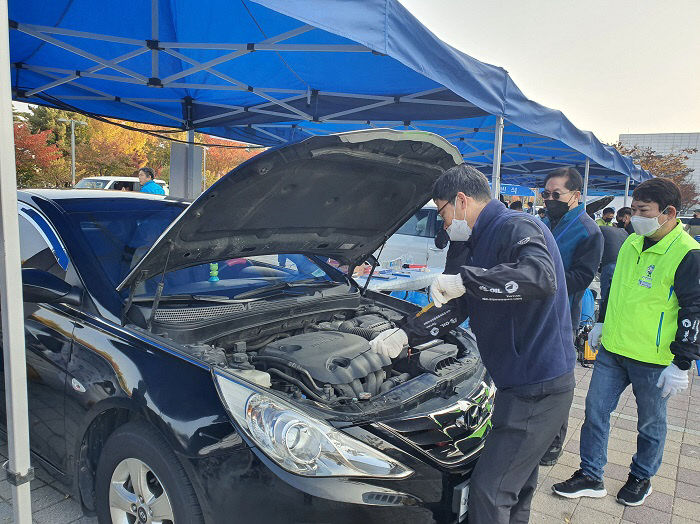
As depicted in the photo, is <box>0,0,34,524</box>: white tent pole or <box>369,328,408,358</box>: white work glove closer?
<box>0,0,34,524</box>: white tent pole

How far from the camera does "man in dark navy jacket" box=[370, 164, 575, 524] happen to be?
189cm

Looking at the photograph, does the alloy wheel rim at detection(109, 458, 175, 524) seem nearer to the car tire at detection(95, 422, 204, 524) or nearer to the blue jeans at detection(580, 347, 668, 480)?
the car tire at detection(95, 422, 204, 524)

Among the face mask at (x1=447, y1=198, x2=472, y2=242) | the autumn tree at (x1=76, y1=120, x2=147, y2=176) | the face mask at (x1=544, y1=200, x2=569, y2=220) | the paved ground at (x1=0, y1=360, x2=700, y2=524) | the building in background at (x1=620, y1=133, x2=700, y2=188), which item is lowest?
the paved ground at (x1=0, y1=360, x2=700, y2=524)

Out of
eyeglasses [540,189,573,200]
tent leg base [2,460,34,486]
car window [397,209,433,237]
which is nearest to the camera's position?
tent leg base [2,460,34,486]

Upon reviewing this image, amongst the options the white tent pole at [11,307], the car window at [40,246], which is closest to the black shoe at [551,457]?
the white tent pole at [11,307]

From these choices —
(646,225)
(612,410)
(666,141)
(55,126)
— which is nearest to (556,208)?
(646,225)

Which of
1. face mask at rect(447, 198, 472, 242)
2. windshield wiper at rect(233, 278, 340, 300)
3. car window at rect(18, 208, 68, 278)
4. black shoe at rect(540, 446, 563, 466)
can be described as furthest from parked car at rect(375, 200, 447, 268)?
face mask at rect(447, 198, 472, 242)

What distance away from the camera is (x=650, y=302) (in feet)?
9.16

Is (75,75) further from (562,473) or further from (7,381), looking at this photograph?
(562,473)

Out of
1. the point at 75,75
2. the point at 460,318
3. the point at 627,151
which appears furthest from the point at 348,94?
the point at 627,151

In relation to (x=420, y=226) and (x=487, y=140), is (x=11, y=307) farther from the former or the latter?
(x=487, y=140)

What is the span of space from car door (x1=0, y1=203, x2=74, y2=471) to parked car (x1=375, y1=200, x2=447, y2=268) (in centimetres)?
611

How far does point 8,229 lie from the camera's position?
1.58 meters

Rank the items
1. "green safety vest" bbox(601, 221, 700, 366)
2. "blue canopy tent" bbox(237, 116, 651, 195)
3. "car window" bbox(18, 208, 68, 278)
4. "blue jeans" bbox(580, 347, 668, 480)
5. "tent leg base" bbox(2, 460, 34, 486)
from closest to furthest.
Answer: "tent leg base" bbox(2, 460, 34, 486)
"car window" bbox(18, 208, 68, 278)
"green safety vest" bbox(601, 221, 700, 366)
"blue jeans" bbox(580, 347, 668, 480)
"blue canopy tent" bbox(237, 116, 651, 195)
